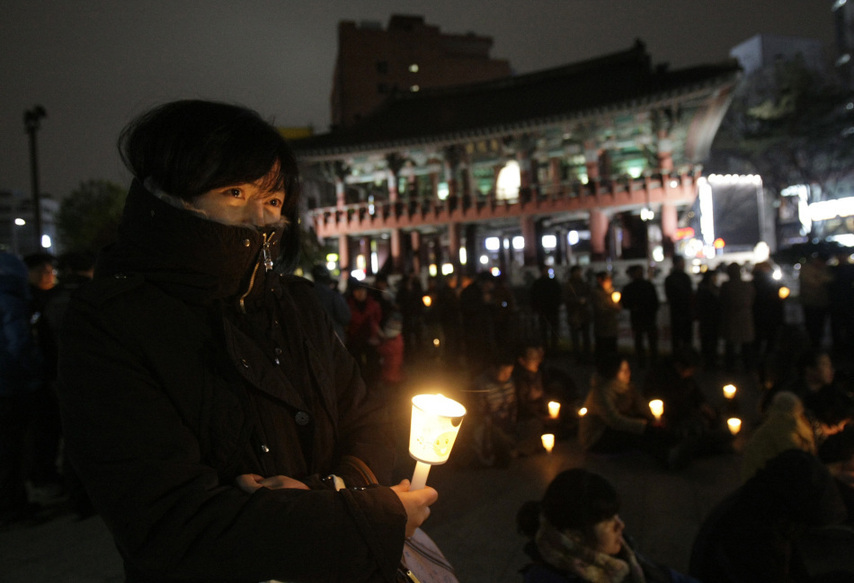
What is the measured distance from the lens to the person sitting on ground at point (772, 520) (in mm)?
2467

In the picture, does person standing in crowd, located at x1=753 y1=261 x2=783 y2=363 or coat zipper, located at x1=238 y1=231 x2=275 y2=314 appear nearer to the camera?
coat zipper, located at x1=238 y1=231 x2=275 y2=314

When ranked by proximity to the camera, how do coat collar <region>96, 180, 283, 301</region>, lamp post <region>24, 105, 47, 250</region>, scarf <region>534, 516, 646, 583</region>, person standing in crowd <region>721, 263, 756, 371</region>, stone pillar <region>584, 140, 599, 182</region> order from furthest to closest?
stone pillar <region>584, 140, 599, 182</region>
lamp post <region>24, 105, 47, 250</region>
person standing in crowd <region>721, 263, 756, 371</region>
scarf <region>534, 516, 646, 583</region>
coat collar <region>96, 180, 283, 301</region>

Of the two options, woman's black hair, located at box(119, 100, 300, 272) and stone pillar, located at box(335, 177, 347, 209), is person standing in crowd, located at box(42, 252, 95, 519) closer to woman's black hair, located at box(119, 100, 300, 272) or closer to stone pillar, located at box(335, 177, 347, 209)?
woman's black hair, located at box(119, 100, 300, 272)

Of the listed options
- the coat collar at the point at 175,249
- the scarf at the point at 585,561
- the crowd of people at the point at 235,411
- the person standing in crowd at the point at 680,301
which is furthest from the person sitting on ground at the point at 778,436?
the person standing in crowd at the point at 680,301

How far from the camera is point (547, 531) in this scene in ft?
7.95

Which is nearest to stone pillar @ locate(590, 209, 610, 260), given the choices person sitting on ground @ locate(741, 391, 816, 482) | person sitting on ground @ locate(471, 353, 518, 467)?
person sitting on ground @ locate(471, 353, 518, 467)

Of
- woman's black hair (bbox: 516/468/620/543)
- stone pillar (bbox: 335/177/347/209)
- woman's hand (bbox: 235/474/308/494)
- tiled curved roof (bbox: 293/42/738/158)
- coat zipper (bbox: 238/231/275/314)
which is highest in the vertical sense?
tiled curved roof (bbox: 293/42/738/158)

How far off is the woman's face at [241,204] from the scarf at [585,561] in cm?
191

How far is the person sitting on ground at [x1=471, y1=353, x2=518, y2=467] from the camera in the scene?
5.07 m

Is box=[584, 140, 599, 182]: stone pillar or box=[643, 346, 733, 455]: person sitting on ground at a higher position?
box=[584, 140, 599, 182]: stone pillar

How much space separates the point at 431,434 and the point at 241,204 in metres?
0.68

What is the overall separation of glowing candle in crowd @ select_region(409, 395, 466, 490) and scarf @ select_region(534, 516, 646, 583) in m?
1.45

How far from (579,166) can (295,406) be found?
22.8 metres

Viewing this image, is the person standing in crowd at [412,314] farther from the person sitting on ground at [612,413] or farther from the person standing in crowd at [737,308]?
the person sitting on ground at [612,413]
